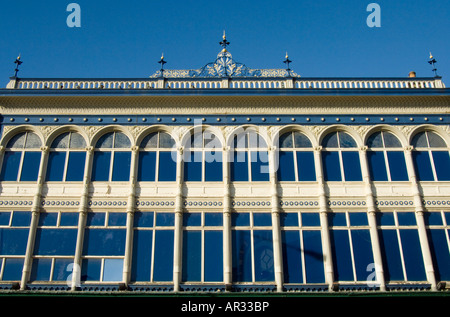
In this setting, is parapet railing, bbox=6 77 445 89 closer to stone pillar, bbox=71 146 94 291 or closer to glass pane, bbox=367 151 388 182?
glass pane, bbox=367 151 388 182

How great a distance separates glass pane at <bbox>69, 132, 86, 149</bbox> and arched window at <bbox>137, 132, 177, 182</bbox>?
2.55m

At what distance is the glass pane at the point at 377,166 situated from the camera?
21.8 m

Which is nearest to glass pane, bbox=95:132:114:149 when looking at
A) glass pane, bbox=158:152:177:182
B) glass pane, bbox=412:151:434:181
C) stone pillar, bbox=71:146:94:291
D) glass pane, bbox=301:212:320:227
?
stone pillar, bbox=71:146:94:291

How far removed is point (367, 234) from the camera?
2059 centimetres

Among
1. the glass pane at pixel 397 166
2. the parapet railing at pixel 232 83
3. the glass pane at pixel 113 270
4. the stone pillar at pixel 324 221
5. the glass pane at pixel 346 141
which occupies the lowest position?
the glass pane at pixel 113 270

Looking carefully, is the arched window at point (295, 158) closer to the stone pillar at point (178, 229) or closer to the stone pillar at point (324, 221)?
the stone pillar at point (324, 221)

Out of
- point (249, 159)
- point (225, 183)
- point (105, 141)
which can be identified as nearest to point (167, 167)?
point (225, 183)

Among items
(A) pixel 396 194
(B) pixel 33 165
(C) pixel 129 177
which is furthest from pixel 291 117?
(B) pixel 33 165

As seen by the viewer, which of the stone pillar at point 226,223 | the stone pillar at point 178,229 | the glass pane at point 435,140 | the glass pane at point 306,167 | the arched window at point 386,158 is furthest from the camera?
the glass pane at point 435,140

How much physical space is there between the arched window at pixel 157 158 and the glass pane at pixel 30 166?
4.36 m

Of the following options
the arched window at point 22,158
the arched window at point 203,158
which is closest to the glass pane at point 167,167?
the arched window at point 203,158

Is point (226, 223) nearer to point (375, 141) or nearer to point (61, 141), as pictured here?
point (375, 141)

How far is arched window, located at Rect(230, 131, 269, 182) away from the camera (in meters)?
21.7
